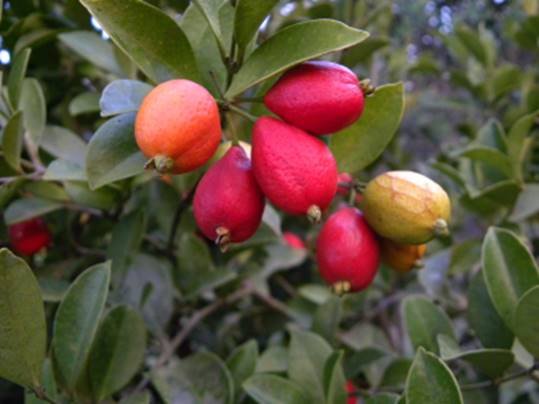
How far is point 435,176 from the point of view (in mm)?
1854

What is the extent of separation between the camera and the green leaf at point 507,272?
94 centimetres

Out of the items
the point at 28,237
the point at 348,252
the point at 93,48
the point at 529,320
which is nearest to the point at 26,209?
the point at 28,237

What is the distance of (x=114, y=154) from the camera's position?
0.82 m

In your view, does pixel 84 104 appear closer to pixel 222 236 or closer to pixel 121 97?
pixel 121 97

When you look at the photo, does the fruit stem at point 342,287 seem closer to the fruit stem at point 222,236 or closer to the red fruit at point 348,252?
the red fruit at point 348,252

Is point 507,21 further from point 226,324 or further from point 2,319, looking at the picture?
point 2,319

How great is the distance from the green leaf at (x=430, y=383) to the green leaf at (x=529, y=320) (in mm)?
152

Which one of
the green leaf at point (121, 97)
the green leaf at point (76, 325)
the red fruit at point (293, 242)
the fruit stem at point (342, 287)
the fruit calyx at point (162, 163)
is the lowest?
the red fruit at point (293, 242)

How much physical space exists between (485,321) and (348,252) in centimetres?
29

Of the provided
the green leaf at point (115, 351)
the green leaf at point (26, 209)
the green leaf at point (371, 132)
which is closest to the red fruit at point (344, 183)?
the green leaf at point (371, 132)

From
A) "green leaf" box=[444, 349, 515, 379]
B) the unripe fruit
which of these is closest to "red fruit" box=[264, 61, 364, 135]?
the unripe fruit

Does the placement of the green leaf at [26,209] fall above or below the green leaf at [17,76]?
below

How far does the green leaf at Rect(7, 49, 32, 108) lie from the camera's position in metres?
0.99

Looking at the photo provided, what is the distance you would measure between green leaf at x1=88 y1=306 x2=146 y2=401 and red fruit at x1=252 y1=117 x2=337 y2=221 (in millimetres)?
390
